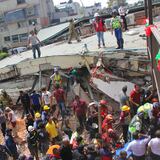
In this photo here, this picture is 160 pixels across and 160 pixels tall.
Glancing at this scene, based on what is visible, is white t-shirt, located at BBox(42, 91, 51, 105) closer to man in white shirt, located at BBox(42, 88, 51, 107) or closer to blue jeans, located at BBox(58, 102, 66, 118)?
man in white shirt, located at BBox(42, 88, 51, 107)

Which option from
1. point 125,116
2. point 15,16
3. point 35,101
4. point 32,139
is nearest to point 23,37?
point 15,16

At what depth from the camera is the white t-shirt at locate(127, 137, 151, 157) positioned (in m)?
7.85

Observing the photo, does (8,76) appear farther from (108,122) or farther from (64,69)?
(108,122)

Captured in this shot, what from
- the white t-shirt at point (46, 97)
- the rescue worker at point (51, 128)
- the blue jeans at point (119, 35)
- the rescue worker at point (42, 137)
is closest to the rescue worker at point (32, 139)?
the rescue worker at point (42, 137)

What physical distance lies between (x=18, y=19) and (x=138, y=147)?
5752cm

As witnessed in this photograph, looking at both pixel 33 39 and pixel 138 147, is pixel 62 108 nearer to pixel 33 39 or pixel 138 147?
pixel 33 39

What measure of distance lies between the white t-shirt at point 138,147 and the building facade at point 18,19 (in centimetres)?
5457

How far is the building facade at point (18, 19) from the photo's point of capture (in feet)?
203

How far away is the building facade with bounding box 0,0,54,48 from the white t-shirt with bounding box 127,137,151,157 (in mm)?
54574

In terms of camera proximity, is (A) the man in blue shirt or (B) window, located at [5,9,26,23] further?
(B) window, located at [5,9,26,23]

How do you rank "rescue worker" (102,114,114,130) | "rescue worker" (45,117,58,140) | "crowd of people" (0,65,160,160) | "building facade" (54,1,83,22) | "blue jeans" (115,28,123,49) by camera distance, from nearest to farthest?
"crowd of people" (0,65,160,160), "rescue worker" (102,114,114,130), "rescue worker" (45,117,58,140), "blue jeans" (115,28,123,49), "building facade" (54,1,83,22)

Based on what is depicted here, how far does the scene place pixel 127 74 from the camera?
13.7 m

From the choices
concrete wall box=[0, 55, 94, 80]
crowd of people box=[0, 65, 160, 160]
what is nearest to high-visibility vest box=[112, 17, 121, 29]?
concrete wall box=[0, 55, 94, 80]

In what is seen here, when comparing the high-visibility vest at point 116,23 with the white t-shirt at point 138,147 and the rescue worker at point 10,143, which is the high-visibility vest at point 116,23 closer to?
the rescue worker at point 10,143
